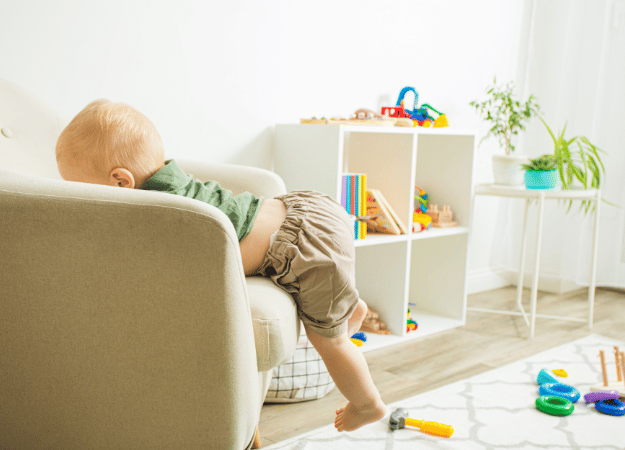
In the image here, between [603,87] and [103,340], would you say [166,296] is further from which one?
[603,87]

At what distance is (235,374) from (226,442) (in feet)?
0.34

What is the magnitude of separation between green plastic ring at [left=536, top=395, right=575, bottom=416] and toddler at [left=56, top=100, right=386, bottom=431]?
0.69m

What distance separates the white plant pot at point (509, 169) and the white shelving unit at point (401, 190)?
15 cm

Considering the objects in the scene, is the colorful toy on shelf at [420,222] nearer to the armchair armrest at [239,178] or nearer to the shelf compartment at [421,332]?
the shelf compartment at [421,332]

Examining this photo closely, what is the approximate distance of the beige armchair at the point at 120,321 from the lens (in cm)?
80

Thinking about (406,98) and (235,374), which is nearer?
(235,374)

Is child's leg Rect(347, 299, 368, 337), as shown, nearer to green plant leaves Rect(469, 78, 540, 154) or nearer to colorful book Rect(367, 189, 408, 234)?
colorful book Rect(367, 189, 408, 234)

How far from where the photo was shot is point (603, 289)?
3.11 meters

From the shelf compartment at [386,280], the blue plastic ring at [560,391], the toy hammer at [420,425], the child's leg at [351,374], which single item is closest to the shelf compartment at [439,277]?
the shelf compartment at [386,280]

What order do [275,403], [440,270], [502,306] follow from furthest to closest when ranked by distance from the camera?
[502,306]
[440,270]
[275,403]

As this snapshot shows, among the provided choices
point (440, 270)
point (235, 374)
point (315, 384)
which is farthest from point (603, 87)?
point (235, 374)

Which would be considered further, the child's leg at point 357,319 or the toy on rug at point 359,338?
the toy on rug at point 359,338

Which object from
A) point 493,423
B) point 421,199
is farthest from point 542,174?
point 493,423

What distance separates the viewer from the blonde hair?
105 centimetres
